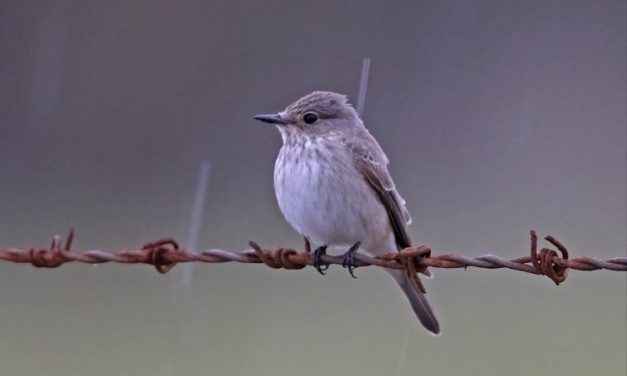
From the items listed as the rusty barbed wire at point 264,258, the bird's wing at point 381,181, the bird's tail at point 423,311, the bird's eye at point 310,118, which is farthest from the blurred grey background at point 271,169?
the rusty barbed wire at point 264,258

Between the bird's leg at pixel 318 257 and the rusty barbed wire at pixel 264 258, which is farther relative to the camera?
the bird's leg at pixel 318 257

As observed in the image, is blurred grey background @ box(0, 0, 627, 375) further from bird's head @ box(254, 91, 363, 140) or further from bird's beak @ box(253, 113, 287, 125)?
bird's beak @ box(253, 113, 287, 125)

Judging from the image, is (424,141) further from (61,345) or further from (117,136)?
(61,345)

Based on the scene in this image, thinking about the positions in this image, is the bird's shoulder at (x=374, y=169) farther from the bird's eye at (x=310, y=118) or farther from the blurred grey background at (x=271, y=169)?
the blurred grey background at (x=271, y=169)

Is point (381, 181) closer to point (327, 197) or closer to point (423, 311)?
point (327, 197)

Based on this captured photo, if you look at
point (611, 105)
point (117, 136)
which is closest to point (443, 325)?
point (611, 105)
